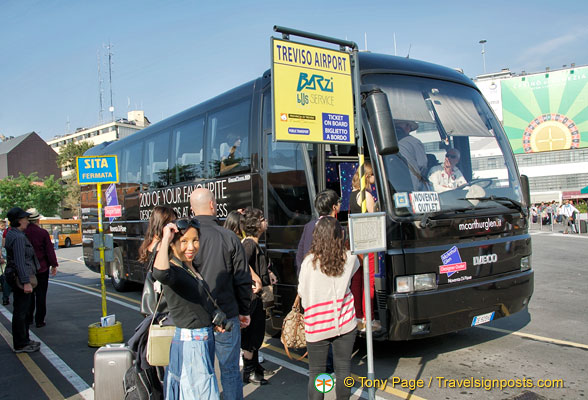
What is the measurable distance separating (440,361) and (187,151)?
563 cm

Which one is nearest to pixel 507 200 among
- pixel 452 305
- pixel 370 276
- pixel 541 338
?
pixel 452 305

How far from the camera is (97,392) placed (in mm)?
4109

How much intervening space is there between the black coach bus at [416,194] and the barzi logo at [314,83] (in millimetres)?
578

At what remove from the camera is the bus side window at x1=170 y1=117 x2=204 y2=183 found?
8.45 meters

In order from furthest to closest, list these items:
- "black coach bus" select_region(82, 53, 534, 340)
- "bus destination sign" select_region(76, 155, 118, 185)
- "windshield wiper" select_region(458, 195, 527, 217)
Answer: "bus destination sign" select_region(76, 155, 118, 185)
"windshield wiper" select_region(458, 195, 527, 217)
"black coach bus" select_region(82, 53, 534, 340)

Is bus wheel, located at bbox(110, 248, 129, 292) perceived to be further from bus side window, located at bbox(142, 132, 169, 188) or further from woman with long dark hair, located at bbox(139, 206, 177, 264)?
woman with long dark hair, located at bbox(139, 206, 177, 264)

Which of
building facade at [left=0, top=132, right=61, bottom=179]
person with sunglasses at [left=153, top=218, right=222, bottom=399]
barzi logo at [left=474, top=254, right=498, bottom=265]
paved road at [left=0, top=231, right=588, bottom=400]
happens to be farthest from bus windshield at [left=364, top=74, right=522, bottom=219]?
building facade at [left=0, top=132, right=61, bottom=179]

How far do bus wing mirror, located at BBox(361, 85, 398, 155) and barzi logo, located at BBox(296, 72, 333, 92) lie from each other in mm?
458

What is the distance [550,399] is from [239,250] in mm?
3041

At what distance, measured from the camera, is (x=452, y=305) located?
5.16 meters

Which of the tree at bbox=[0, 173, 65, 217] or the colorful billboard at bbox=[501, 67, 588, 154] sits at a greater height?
the colorful billboard at bbox=[501, 67, 588, 154]

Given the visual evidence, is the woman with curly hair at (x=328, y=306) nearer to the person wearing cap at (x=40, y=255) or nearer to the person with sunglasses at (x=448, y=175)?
the person with sunglasses at (x=448, y=175)

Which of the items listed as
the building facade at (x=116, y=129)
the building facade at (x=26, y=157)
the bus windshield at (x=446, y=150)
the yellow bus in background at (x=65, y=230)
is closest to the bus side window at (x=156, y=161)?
the bus windshield at (x=446, y=150)

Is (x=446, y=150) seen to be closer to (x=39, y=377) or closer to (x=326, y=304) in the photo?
(x=326, y=304)
